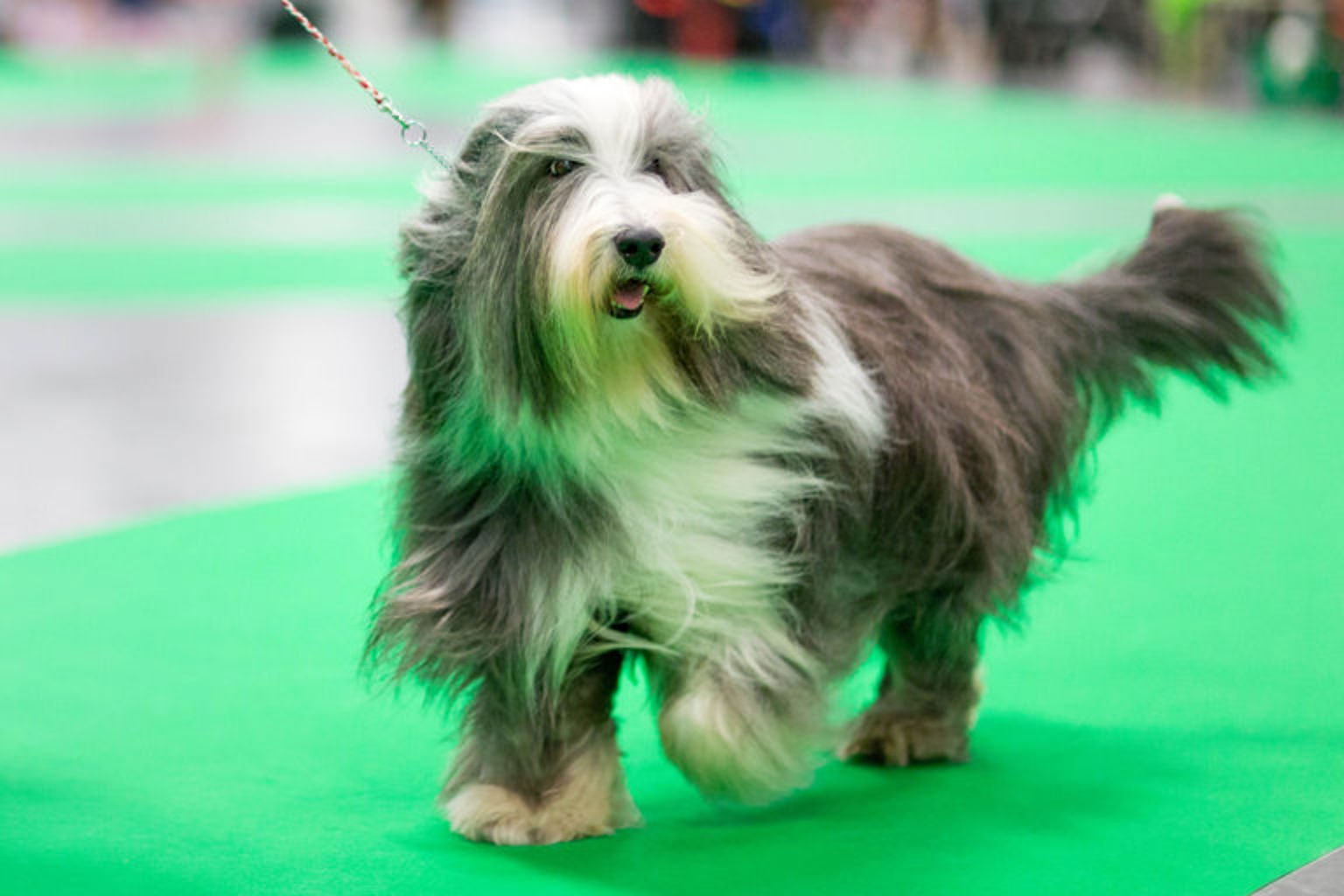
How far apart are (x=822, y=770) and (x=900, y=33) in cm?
2228

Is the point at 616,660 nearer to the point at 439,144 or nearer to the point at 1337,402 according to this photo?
the point at 1337,402

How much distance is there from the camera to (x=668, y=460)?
331cm

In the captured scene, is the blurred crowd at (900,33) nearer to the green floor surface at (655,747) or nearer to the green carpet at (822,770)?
the green carpet at (822,770)

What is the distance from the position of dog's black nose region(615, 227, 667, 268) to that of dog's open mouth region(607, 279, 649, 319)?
4 cm

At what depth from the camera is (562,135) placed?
3125 millimetres

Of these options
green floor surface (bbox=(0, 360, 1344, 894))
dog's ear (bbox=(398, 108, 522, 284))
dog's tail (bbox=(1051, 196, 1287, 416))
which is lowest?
green floor surface (bbox=(0, 360, 1344, 894))

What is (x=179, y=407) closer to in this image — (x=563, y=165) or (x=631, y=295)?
(x=563, y=165)

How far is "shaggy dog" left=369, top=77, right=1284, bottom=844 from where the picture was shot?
312cm

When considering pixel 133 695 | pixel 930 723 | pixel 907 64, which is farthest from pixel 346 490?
pixel 907 64

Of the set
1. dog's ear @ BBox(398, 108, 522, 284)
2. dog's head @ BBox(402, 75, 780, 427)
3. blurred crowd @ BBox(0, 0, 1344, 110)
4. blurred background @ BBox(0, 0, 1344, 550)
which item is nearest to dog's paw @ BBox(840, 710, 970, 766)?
dog's head @ BBox(402, 75, 780, 427)

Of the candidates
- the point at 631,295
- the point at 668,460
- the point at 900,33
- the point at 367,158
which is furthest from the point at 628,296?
the point at 900,33

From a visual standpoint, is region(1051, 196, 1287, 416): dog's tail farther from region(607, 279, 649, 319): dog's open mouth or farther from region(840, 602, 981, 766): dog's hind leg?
region(607, 279, 649, 319): dog's open mouth

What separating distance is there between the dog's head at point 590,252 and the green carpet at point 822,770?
12.1 inches

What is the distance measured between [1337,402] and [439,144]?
29.1 feet
